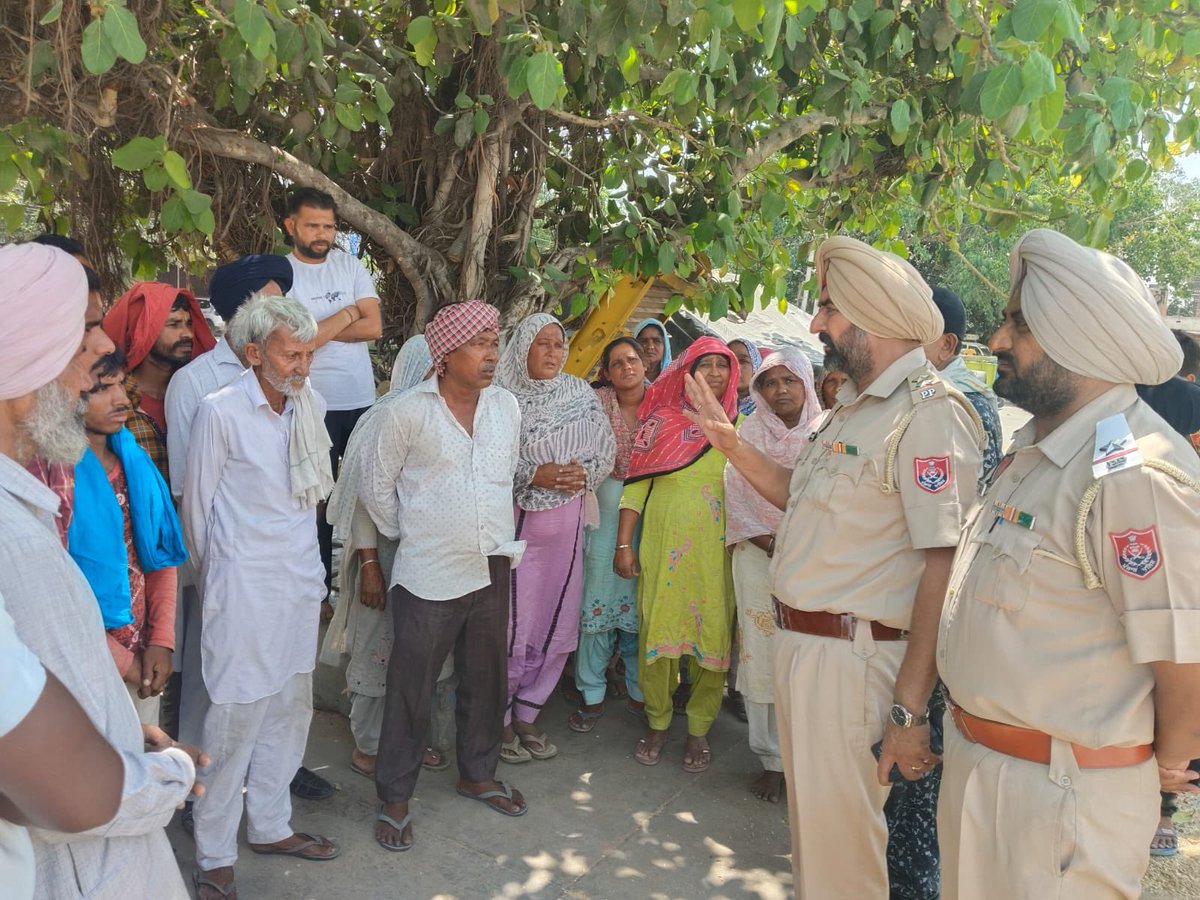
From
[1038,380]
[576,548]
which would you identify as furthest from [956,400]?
[576,548]

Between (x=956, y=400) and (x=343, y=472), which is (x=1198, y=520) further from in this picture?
(x=343, y=472)

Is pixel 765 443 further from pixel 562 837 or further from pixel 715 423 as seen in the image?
pixel 562 837

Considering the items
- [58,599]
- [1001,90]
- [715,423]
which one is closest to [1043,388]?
[715,423]

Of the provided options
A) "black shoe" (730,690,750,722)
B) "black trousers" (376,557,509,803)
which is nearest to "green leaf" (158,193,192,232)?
"black trousers" (376,557,509,803)

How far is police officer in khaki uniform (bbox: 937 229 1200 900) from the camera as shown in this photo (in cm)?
173

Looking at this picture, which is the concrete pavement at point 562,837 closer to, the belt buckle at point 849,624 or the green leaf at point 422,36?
the belt buckle at point 849,624

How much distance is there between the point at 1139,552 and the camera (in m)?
1.72

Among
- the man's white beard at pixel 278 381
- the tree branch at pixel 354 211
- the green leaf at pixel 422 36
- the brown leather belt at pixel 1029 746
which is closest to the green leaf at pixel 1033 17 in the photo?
the brown leather belt at pixel 1029 746

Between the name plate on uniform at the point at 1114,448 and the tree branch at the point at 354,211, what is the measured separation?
341 cm

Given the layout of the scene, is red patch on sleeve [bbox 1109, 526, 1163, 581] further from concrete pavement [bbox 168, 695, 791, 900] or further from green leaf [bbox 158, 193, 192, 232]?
green leaf [bbox 158, 193, 192, 232]

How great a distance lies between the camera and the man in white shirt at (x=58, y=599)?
53.0 inches

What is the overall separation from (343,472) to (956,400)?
237cm

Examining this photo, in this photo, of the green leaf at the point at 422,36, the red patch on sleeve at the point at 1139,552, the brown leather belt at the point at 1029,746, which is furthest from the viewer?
the green leaf at the point at 422,36

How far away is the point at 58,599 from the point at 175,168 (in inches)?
85.6
